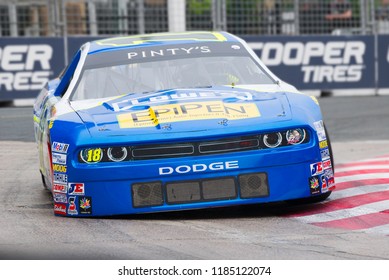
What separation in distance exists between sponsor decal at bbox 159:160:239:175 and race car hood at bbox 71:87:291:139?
0.66ft

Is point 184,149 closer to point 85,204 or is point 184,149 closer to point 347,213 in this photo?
point 85,204

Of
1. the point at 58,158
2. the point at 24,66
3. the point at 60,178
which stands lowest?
the point at 24,66

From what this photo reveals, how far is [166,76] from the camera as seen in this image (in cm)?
805

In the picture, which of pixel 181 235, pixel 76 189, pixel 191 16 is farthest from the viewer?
pixel 191 16

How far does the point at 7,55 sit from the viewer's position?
16.7 metres

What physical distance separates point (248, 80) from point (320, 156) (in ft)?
3.90

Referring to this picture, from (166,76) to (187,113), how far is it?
1.09 meters

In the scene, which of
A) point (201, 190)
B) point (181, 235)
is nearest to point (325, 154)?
point (201, 190)

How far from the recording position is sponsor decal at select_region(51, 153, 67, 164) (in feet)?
22.8

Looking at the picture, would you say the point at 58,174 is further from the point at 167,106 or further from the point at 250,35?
the point at 250,35

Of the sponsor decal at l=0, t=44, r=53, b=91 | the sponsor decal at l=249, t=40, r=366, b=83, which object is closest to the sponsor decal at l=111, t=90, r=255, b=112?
the sponsor decal at l=0, t=44, r=53, b=91

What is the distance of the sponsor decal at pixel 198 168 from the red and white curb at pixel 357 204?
64 cm

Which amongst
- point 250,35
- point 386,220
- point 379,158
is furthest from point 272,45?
point 386,220

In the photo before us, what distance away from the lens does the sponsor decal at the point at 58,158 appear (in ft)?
22.8
